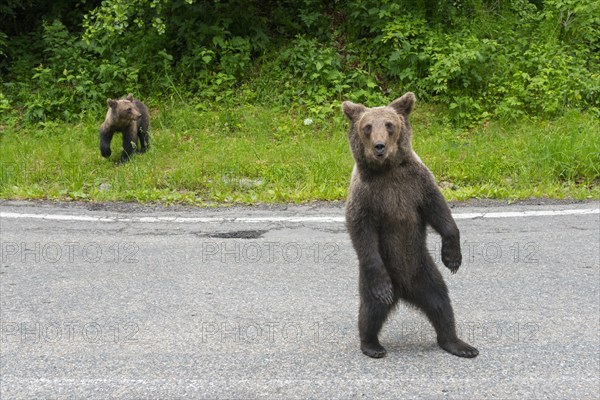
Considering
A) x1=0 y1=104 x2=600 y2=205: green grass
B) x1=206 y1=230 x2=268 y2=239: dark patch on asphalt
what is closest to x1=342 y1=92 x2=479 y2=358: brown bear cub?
x1=206 y1=230 x2=268 y2=239: dark patch on asphalt

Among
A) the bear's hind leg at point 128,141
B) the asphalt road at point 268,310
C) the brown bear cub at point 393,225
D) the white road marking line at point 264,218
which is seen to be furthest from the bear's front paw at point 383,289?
the bear's hind leg at point 128,141

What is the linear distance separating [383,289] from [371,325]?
345 millimetres

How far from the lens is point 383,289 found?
4535 mm

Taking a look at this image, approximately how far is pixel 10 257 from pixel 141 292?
153 centimetres

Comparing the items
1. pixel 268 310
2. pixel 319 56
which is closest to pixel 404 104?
pixel 268 310

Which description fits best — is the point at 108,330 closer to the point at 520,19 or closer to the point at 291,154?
the point at 291,154

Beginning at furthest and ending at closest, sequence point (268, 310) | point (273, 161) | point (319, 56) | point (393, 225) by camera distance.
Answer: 1. point (319, 56)
2. point (273, 161)
3. point (268, 310)
4. point (393, 225)

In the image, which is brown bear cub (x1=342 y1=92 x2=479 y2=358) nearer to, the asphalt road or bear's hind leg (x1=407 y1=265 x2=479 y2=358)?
bear's hind leg (x1=407 y1=265 x2=479 y2=358)

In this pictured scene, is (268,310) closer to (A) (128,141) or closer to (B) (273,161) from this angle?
(B) (273,161)

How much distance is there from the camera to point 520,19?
43.4 feet

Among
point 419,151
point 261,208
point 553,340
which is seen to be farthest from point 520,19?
point 553,340

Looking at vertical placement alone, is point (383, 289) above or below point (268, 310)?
above

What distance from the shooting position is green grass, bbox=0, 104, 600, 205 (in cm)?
873

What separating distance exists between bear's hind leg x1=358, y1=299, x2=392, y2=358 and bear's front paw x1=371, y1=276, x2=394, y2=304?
6.4 inches
